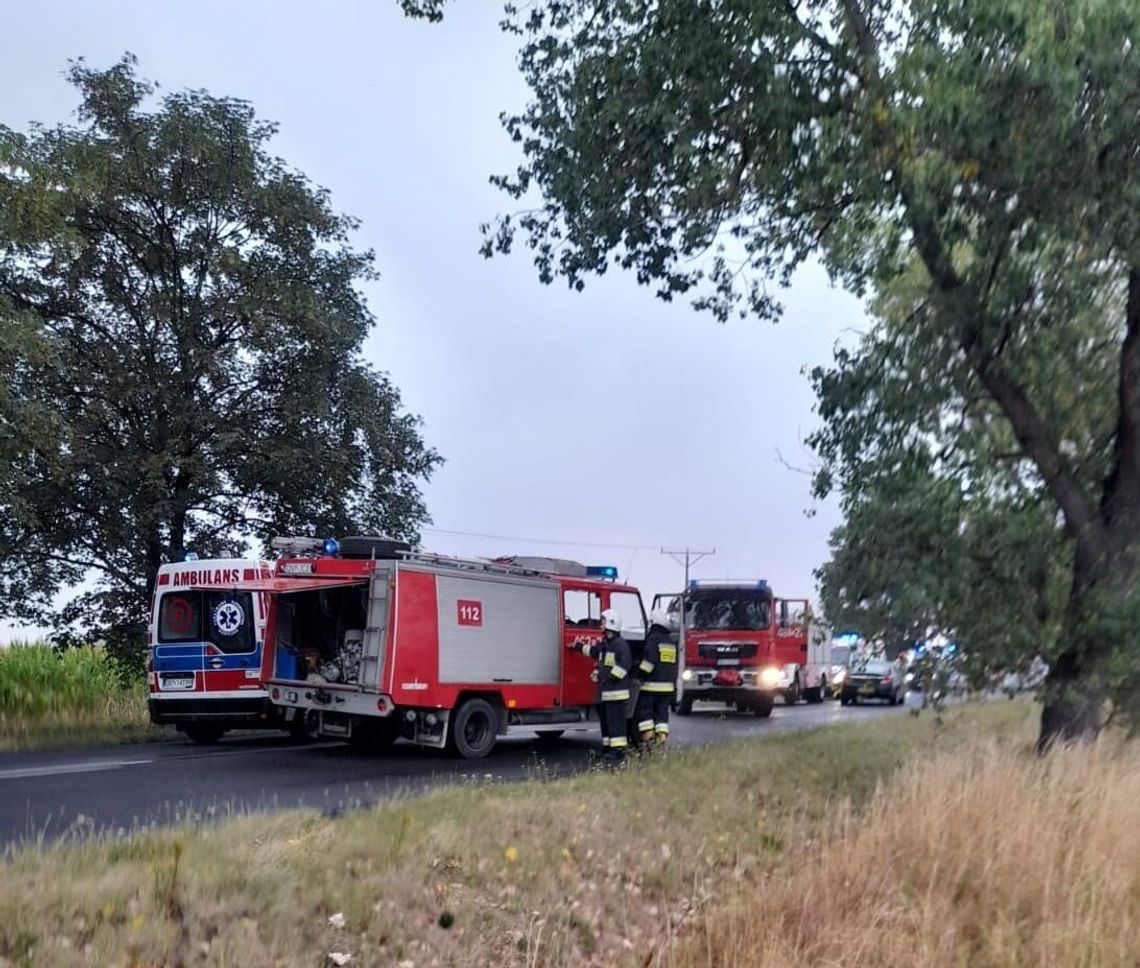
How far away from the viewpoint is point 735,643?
2592cm

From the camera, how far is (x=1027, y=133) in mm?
9969

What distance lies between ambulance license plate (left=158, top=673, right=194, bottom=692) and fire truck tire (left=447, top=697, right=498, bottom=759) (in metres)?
4.03

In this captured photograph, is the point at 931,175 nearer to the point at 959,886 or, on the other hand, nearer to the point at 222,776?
→ the point at 959,886

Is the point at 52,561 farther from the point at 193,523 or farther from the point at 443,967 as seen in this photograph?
the point at 443,967

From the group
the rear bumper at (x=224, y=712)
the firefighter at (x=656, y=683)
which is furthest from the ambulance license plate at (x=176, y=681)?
the firefighter at (x=656, y=683)

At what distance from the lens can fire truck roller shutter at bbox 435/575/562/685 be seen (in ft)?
49.2

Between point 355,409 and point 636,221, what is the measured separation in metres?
9.71

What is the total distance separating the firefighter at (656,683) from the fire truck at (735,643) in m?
10.3

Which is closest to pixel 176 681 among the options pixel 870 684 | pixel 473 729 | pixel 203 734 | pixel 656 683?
pixel 203 734

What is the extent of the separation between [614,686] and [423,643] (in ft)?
7.70

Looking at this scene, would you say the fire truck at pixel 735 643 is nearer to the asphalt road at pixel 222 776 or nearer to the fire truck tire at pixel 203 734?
the asphalt road at pixel 222 776

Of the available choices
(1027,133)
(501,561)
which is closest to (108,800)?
(501,561)

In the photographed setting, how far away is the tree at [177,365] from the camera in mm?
18703

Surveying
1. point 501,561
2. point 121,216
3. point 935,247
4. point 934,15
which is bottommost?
point 501,561
